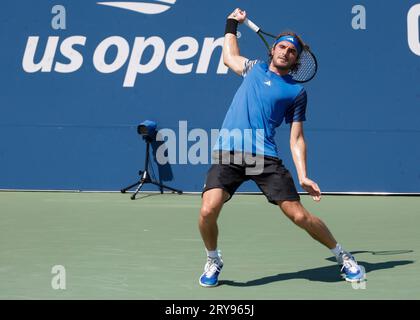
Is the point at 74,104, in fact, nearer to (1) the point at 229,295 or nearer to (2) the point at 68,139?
(2) the point at 68,139

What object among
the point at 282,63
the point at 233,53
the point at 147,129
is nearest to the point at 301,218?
the point at 282,63

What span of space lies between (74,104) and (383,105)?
13.5 feet

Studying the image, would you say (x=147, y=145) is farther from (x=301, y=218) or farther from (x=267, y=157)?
(x=301, y=218)

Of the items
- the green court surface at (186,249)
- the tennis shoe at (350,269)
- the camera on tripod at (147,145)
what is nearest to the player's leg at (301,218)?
the tennis shoe at (350,269)

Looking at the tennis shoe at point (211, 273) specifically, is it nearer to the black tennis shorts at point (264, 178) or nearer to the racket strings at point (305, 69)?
the black tennis shorts at point (264, 178)

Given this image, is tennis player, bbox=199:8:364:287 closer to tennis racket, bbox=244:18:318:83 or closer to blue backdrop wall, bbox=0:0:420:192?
tennis racket, bbox=244:18:318:83

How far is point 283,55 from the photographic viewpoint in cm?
566

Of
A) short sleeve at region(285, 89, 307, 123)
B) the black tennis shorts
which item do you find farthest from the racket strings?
the black tennis shorts

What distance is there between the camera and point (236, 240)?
291 inches

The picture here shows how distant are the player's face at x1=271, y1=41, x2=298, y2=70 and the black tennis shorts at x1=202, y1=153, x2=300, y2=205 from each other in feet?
2.09

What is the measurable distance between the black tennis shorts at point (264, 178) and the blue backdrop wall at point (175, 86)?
546 centimetres

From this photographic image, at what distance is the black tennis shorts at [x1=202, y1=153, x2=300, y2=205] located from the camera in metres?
5.53

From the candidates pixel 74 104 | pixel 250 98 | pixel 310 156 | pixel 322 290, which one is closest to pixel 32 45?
pixel 74 104

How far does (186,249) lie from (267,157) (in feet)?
5.34
